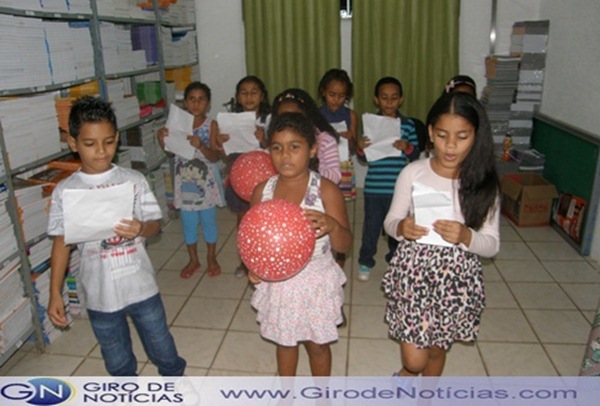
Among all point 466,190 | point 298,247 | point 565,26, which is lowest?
point 298,247

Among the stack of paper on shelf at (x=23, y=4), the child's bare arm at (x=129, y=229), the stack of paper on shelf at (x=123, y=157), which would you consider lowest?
the stack of paper on shelf at (x=123, y=157)

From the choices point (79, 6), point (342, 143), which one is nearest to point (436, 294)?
point (342, 143)

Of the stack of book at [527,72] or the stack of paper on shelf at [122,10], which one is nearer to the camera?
the stack of paper on shelf at [122,10]

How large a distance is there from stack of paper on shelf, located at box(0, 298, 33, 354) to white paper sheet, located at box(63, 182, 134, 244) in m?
1.04

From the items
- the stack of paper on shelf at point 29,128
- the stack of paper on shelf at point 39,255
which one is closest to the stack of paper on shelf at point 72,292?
the stack of paper on shelf at point 39,255

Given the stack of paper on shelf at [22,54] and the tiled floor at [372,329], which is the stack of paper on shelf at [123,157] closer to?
the tiled floor at [372,329]

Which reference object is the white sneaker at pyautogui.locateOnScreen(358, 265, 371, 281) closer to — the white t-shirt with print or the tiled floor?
the tiled floor

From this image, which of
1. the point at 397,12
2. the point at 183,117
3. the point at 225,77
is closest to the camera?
the point at 183,117

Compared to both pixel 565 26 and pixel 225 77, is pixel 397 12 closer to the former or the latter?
pixel 565 26

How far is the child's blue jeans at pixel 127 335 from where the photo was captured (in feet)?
6.52

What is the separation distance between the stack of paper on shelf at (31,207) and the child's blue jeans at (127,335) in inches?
39.0

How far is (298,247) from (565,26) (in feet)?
12.8

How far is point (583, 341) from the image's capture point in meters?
2.76

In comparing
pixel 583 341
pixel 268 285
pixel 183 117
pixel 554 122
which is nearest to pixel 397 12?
pixel 554 122
